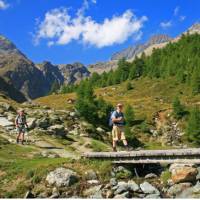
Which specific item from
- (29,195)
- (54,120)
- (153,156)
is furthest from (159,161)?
(54,120)

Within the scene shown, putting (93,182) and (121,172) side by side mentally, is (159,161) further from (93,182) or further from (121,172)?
(93,182)

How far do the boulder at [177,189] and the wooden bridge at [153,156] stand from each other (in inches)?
80.9

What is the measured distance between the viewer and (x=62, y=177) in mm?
26953

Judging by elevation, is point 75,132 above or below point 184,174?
above

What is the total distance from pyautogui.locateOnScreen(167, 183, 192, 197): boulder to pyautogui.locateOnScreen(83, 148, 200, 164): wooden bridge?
6.74ft

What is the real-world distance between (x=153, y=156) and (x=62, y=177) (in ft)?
18.6

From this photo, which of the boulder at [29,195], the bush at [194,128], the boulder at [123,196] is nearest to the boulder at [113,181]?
the boulder at [123,196]

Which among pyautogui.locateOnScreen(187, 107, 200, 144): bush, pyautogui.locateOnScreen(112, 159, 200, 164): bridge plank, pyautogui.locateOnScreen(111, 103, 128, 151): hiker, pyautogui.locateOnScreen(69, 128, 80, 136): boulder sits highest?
pyautogui.locateOnScreen(187, 107, 200, 144): bush

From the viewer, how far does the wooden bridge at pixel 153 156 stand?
27500 millimetres

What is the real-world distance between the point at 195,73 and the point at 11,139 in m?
136

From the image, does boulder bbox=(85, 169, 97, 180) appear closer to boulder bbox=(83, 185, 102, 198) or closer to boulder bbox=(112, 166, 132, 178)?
boulder bbox=(112, 166, 132, 178)

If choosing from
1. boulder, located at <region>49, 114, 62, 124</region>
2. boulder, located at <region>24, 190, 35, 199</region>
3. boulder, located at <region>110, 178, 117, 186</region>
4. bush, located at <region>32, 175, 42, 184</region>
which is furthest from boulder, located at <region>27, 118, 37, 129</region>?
boulder, located at <region>24, 190, 35, 199</region>

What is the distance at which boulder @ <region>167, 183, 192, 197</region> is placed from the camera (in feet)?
81.5

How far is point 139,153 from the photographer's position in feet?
96.1
